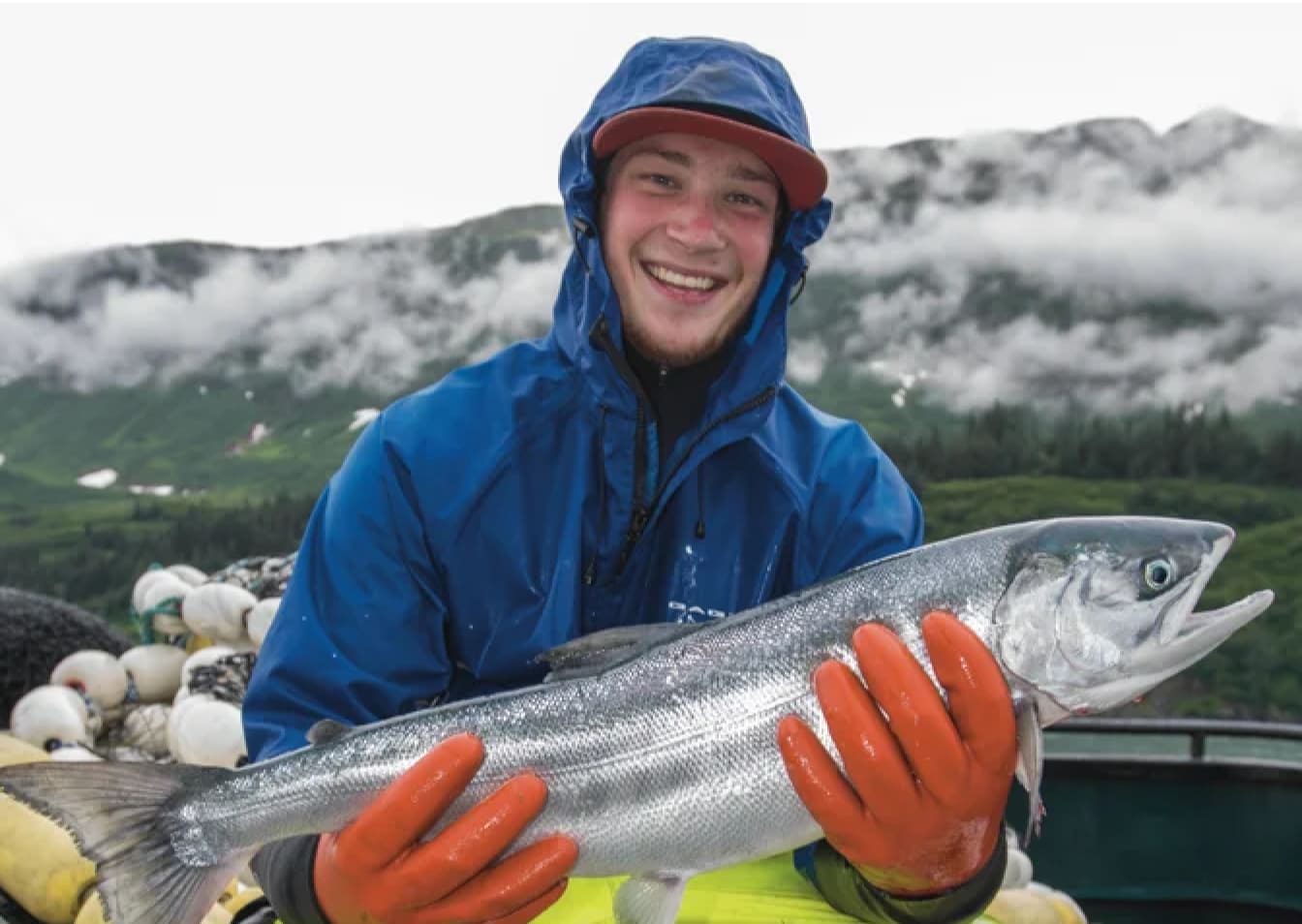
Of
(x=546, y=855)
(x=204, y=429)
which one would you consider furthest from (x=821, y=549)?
(x=204, y=429)

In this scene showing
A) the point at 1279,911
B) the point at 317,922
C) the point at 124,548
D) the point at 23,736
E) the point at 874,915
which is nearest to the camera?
the point at 317,922

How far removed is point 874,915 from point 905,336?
129749 millimetres

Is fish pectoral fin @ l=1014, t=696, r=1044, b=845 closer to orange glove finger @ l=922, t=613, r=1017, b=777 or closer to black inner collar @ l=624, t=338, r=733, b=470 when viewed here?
orange glove finger @ l=922, t=613, r=1017, b=777

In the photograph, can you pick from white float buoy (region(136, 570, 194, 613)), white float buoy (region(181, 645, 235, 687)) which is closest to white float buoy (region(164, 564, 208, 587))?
white float buoy (region(136, 570, 194, 613))

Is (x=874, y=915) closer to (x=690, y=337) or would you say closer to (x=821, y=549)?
(x=821, y=549)

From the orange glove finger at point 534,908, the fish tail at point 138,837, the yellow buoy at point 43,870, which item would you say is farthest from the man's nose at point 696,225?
the yellow buoy at point 43,870

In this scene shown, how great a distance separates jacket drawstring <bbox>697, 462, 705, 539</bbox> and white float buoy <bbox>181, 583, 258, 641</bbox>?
5473 millimetres

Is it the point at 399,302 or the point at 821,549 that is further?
the point at 399,302

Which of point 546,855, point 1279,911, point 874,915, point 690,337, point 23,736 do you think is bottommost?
point 1279,911

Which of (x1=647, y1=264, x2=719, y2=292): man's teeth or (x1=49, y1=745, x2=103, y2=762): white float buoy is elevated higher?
(x1=647, y1=264, x2=719, y2=292): man's teeth

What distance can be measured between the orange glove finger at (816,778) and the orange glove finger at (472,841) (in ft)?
2.23

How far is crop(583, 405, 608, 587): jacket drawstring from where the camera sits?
11.5 ft

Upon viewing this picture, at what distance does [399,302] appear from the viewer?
143m

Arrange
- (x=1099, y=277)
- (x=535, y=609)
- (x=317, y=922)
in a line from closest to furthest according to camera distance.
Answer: (x=317, y=922), (x=535, y=609), (x=1099, y=277)
